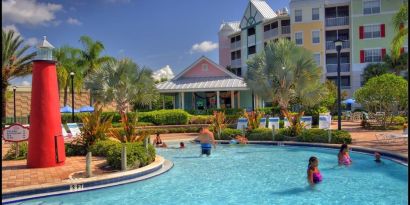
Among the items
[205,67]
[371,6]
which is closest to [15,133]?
[205,67]

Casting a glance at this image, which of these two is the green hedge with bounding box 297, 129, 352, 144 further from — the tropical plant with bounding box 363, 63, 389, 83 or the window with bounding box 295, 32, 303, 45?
the window with bounding box 295, 32, 303, 45

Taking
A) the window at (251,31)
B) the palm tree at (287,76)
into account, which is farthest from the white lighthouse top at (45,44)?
the window at (251,31)

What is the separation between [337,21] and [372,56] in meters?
5.93

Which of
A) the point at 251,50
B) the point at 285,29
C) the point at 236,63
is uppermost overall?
the point at 285,29

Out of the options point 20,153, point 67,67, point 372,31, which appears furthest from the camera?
point 372,31

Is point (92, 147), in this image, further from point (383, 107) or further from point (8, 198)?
point (383, 107)

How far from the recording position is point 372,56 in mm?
43844

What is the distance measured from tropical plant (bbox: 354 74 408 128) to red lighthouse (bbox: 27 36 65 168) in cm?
1947

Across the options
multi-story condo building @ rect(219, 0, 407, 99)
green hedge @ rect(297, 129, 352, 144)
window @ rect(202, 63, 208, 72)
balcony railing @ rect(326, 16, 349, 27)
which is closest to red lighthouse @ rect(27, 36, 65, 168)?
green hedge @ rect(297, 129, 352, 144)

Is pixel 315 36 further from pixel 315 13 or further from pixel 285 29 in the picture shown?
pixel 285 29

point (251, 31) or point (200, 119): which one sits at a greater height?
point (251, 31)

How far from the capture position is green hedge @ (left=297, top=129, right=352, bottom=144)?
16.9 meters

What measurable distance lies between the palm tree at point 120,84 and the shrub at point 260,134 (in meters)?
14.0

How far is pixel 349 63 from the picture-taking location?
45.0m
